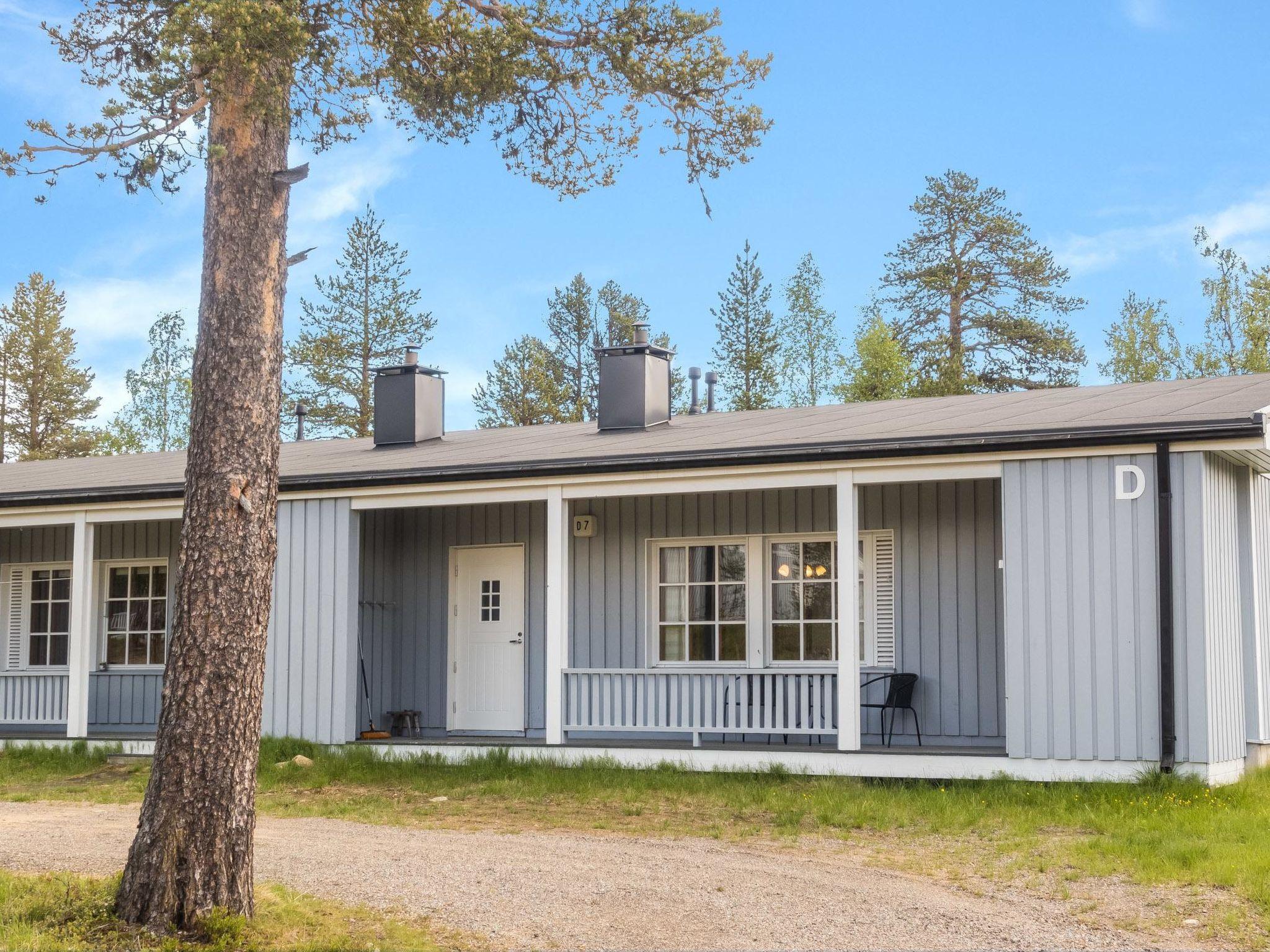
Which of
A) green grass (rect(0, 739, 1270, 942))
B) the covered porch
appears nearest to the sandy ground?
green grass (rect(0, 739, 1270, 942))

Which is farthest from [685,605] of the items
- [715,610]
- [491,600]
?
[491,600]

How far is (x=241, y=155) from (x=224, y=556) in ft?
6.40

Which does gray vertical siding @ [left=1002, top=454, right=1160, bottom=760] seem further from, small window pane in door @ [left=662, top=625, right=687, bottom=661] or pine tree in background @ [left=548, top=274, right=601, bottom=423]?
pine tree in background @ [left=548, top=274, right=601, bottom=423]

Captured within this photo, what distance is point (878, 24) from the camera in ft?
172

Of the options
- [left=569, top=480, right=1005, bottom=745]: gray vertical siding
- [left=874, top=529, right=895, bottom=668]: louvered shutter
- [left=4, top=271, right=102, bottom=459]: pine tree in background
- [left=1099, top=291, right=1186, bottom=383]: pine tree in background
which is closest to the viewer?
[left=569, top=480, right=1005, bottom=745]: gray vertical siding

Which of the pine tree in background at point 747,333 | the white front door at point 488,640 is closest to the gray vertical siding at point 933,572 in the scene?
the white front door at point 488,640

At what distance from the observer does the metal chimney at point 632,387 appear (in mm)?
14383

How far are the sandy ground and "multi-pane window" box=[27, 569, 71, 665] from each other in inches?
274

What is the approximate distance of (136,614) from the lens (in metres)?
15.5

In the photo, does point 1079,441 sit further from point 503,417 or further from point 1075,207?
point 1075,207

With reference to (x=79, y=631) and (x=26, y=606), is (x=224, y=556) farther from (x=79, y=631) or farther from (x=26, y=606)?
(x=26, y=606)

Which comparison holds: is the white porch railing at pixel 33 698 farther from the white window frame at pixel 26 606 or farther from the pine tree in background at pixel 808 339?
the pine tree in background at pixel 808 339

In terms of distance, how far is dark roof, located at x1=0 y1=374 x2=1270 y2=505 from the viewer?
33.1ft

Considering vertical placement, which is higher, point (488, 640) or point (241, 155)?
point (241, 155)
